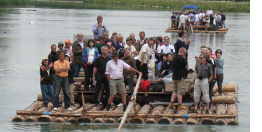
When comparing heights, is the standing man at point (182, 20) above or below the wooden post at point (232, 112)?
above

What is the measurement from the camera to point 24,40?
3606cm

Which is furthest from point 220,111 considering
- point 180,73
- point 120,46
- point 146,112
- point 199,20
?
point 199,20

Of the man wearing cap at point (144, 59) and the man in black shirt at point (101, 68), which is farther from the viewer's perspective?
the man wearing cap at point (144, 59)

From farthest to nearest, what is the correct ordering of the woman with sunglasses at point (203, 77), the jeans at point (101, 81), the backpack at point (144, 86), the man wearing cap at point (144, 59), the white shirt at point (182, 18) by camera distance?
the white shirt at point (182, 18) < the man wearing cap at point (144, 59) < the backpack at point (144, 86) < the jeans at point (101, 81) < the woman with sunglasses at point (203, 77)

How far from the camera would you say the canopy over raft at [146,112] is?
474 inches

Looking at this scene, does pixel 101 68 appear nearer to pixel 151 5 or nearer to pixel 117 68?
pixel 117 68

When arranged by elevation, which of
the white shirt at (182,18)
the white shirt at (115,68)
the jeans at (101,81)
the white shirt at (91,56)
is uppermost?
the white shirt at (182,18)

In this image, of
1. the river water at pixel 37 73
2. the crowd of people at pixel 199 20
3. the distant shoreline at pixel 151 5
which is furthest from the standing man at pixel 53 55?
the distant shoreline at pixel 151 5

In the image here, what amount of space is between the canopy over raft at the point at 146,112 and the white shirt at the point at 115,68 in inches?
35.5

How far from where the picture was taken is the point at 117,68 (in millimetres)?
12383

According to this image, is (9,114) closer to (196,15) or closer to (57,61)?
(57,61)

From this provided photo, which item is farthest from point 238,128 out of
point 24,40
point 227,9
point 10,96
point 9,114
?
point 227,9

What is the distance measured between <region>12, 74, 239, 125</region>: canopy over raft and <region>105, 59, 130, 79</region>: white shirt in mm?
902

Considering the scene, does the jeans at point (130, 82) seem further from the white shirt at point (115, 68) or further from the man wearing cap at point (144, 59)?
the white shirt at point (115, 68)
